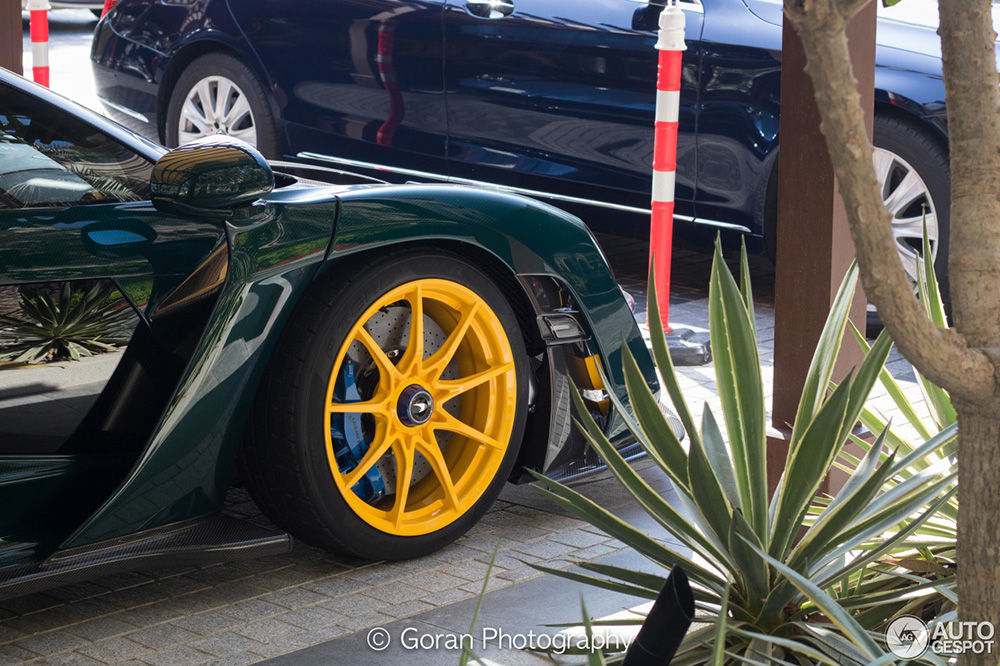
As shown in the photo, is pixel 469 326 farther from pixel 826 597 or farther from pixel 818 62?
pixel 818 62

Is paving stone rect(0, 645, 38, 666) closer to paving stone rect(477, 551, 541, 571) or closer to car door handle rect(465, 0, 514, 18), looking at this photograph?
paving stone rect(477, 551, 541, 571)

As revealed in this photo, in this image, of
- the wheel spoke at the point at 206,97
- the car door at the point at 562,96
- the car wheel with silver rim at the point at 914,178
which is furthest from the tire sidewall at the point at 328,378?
the wheel spoke at the point at 206,97

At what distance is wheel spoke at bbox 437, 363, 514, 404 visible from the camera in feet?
10.7

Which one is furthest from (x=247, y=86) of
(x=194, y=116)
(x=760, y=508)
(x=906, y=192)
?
(x=760, y=508)

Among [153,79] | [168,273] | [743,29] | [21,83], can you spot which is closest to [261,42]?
[153,79]

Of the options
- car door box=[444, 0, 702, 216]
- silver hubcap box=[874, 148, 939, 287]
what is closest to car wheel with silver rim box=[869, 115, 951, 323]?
silver hubcap box=[874, 148, 939, 287]

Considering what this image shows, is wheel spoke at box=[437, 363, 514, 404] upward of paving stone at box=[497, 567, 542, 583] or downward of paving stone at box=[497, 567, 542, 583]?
upward

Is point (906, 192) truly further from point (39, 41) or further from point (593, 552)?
point (39, 41)

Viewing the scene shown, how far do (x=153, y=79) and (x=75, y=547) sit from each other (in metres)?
5.04

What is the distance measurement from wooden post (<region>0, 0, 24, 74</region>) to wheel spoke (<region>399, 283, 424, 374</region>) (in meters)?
3.27

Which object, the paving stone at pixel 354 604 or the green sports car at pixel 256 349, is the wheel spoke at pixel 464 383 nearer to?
the green sports car at pixel 256 349

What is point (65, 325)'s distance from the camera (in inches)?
105

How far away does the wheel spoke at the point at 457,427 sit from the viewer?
3.25 metres

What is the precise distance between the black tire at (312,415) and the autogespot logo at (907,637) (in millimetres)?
1284
